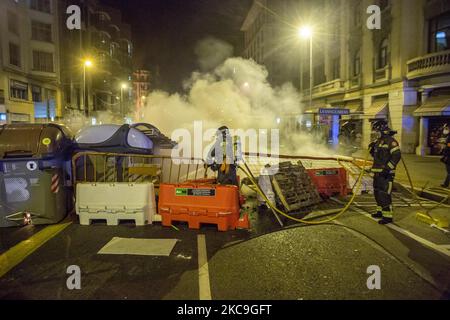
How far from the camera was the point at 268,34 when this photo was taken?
53875 mm

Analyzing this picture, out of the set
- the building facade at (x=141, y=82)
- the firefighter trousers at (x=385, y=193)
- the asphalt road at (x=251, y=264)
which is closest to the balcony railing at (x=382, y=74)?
the firefighter trousers at (x=385, y=193)

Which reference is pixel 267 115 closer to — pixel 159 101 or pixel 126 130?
pixel 159 101

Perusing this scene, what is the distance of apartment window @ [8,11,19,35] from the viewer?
29109mm

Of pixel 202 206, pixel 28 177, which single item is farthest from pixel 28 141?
pixel 202 206

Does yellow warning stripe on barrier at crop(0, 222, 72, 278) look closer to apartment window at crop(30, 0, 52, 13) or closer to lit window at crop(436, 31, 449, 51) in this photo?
lit window at crop(436, 31, 449, 51)

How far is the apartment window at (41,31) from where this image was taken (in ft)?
108

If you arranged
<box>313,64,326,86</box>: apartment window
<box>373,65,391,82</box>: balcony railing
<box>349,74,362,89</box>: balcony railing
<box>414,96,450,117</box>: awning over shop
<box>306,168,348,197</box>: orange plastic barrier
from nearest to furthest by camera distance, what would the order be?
<box>306,168,348,197</box>: orange plastic barrier < <box>414,96,450,117</box>: awning over shop < <box>373,65,391,82</box>: balcony railing < <box>349,74,362,89</box>: balcony railing < <box>313,64,326,86</box>: apartment window

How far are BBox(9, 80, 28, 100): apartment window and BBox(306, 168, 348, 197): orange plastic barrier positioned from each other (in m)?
28.6

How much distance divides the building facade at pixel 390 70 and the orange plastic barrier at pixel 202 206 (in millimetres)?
13256

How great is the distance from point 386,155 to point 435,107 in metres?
14.5

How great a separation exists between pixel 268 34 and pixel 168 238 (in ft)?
176

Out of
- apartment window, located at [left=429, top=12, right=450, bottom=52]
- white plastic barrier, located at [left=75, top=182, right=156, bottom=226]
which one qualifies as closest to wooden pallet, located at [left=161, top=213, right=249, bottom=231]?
white plastic barrier, located at [left=75, top=182, right=156, bottom=226]
